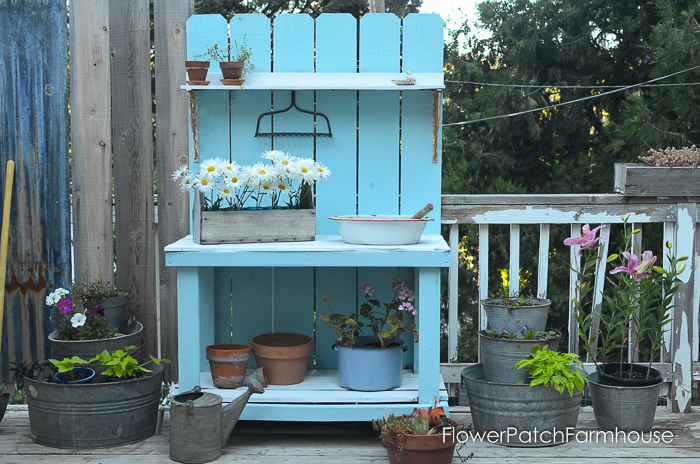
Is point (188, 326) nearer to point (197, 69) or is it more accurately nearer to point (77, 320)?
point (77, 320)

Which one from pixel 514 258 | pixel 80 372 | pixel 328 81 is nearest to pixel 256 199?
pixel 328 81

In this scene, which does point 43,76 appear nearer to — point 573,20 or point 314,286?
point 314,286

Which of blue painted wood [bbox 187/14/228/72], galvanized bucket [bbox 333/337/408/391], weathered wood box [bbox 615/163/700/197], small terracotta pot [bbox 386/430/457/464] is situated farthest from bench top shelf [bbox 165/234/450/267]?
weathered wood box [bbox 615/163/700/197]

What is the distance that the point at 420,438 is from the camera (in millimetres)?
2227

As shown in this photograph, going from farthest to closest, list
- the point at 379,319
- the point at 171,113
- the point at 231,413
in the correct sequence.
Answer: the point at 171,113, the point at 379,319, the point at 231,413

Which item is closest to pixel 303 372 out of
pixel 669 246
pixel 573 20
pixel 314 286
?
pixel 314 286

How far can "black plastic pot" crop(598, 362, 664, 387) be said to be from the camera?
2.65 metres

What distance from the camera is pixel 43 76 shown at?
289 cm

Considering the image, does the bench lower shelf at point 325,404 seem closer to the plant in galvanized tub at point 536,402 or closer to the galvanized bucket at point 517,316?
the plant in galvanized tub at point 536,402

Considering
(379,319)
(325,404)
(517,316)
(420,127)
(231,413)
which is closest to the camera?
(231,413)

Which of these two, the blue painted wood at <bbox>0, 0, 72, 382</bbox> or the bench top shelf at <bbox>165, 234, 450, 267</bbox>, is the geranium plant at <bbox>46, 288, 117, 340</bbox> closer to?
the blue painted wood at <bbox>0, 0, 72, 382</bbox>

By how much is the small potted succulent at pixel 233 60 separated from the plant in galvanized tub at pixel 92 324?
99cm

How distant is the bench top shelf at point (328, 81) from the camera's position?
270 centimetres

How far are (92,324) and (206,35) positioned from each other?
1.25 metres
